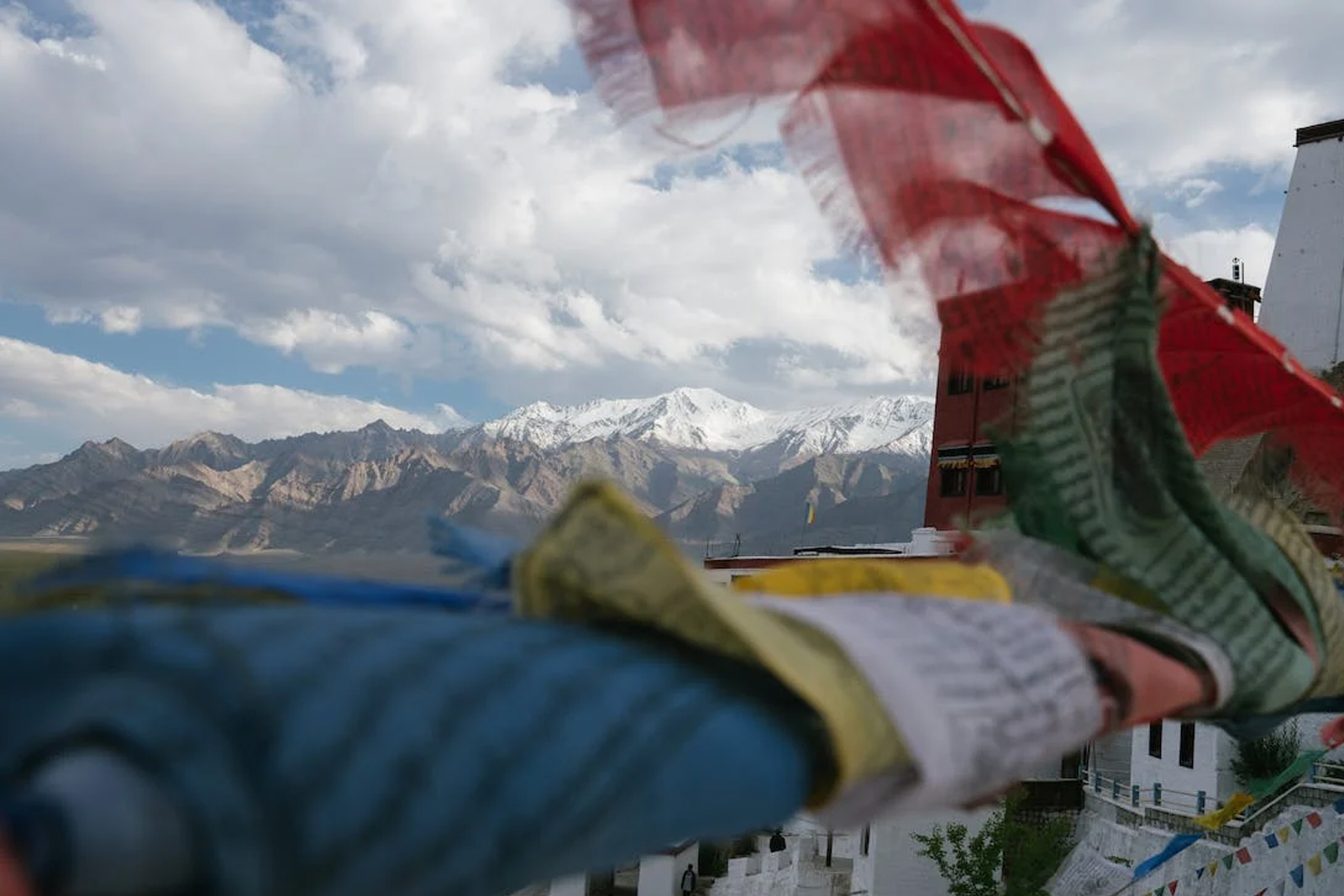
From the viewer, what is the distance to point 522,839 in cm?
85

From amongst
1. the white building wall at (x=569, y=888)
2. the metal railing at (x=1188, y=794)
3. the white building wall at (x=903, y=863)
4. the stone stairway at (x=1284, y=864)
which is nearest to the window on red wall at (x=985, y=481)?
the metal railing at (x=1188, y=794)

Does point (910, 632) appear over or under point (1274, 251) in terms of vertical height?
under

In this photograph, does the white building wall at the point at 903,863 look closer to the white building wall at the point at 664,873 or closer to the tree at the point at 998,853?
the tree at the point at 998,853

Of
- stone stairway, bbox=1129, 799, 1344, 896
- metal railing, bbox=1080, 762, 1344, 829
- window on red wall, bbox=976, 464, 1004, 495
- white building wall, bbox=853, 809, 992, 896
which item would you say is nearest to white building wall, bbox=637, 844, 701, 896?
white building wall, bbox=853, 809, 992, 896

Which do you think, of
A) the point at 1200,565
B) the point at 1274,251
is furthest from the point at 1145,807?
the point at 1200,565

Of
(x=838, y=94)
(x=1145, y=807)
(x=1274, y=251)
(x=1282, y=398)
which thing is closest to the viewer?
(x=838, y=94)

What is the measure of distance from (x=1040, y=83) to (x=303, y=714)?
199cm

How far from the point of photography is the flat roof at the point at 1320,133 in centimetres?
2319

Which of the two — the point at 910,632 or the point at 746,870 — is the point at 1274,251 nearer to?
the point at 746,870

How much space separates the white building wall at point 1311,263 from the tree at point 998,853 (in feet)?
40.4

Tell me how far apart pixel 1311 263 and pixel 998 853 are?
15.6 meters

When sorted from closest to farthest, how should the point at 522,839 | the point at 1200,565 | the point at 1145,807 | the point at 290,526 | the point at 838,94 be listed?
the point at 522,839
the point at 290,526
the point at 838,94
the point at 1200,565
the point at 1145,807

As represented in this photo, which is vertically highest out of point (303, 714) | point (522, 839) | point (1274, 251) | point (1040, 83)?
point (1274, 251)

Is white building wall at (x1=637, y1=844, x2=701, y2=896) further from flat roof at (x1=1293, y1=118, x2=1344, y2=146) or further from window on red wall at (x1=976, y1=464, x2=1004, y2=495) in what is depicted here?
flat roof at (x1=1293, y1=118, x2=1344, y2=146)
